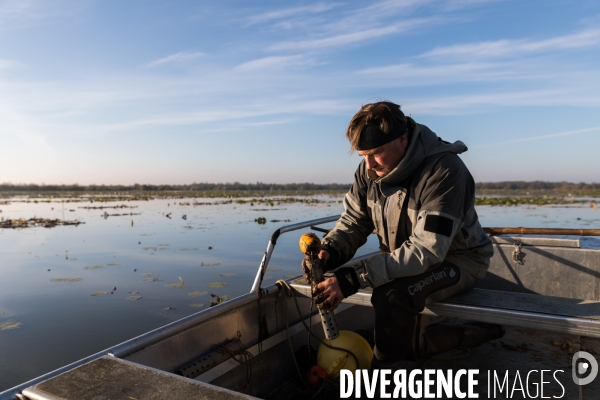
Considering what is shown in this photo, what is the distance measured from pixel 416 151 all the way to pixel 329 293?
0.88m

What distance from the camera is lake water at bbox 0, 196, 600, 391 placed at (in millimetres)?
4789

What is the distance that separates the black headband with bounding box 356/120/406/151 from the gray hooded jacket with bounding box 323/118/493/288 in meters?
0.14

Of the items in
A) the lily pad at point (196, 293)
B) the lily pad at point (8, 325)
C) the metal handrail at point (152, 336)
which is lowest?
the lily pad at point (8, 325)

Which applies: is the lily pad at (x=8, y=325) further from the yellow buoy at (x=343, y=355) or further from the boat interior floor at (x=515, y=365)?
the yellow buoy at (x=343, y=355)

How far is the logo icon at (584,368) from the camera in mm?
3025

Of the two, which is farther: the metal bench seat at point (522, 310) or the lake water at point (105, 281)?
the lake water at point (105, 281)

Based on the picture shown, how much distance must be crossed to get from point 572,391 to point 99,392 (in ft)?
9.28

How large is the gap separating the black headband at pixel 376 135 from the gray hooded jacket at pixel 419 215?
0.14 m

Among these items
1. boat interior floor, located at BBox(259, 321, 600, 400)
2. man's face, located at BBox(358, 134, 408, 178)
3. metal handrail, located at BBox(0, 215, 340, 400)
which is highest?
man's face, located at BBox(358, 134, 408, 178)

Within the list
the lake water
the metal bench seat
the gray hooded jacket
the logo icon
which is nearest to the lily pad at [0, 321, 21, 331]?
the lake water

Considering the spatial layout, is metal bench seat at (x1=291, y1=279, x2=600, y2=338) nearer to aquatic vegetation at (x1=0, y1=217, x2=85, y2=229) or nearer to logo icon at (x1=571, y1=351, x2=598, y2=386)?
logo icon at (x1=571, y1=351, x2=598, y2=386)

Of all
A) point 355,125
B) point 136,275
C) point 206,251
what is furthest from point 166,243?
point 355,125

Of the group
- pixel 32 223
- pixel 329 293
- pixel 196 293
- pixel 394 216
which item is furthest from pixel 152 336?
pixel 32 223

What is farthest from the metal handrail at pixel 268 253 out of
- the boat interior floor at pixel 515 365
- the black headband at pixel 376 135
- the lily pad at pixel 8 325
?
the lily pad at pixel 8 325
